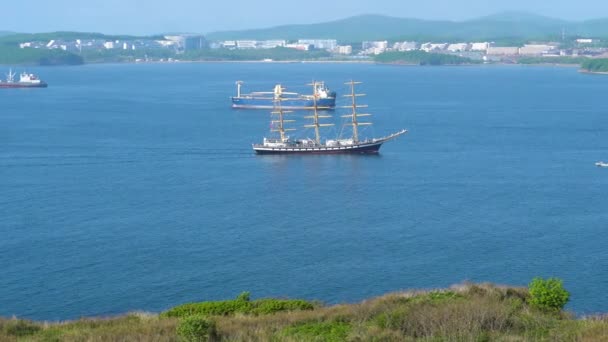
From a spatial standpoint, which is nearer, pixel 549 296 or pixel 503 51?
pixel 549 296

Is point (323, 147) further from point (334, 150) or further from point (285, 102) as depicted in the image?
point (285, 102)

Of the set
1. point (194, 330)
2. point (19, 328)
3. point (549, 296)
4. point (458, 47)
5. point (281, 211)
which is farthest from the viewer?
point (458, 47)

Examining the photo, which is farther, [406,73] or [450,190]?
[406,73]

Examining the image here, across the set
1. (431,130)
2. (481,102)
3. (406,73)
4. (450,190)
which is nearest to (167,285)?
(450,190)

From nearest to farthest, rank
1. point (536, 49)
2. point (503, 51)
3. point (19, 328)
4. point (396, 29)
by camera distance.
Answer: point (19, 328)
point (536, 49)
point (503, 51)
point (396, 29)

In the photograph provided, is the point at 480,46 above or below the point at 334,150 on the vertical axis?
above

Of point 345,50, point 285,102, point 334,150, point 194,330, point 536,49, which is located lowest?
point 334,150

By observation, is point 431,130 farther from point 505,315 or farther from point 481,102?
point 505,315

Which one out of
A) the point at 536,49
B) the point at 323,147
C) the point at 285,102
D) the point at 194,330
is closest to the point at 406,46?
the point at 536,49
